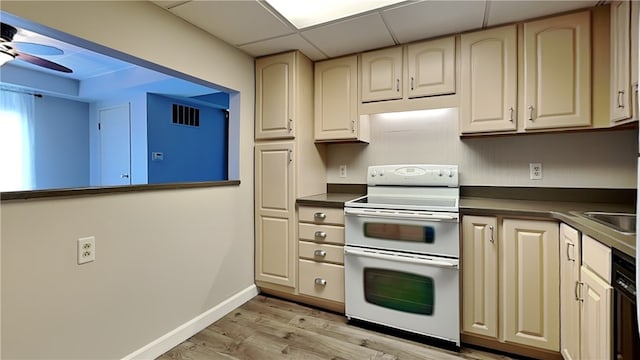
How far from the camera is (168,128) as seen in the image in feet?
14.2

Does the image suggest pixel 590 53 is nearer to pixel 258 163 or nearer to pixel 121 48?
pixel 258 163

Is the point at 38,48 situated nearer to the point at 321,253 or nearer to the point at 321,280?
the point at 321,253

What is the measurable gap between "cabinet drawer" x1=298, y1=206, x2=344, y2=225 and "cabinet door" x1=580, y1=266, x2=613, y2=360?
1374 millimetres

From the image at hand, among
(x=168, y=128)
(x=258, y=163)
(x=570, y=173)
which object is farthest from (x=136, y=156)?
(x=570, y=173)

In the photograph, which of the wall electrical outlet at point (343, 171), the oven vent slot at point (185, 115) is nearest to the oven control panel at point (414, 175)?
the wall electrical outlet at point (343, 171)

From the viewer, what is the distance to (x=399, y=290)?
1932 mm

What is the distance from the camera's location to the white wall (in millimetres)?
1229

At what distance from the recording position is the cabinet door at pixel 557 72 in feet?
5.75

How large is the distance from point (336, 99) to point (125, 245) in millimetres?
1834

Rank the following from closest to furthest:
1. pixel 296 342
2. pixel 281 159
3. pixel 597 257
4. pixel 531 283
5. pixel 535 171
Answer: pixel 597 257
pixel 531 283
pixel 296 342
pixel 535 171
pixel 281 159

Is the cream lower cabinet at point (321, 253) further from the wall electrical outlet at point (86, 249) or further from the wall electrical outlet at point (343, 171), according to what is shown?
the wall electrical outlet at point (86, 249)

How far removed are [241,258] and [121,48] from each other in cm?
167

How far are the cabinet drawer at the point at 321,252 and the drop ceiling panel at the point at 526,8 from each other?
1.84 metres

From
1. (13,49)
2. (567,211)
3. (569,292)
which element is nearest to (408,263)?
(569,292)
